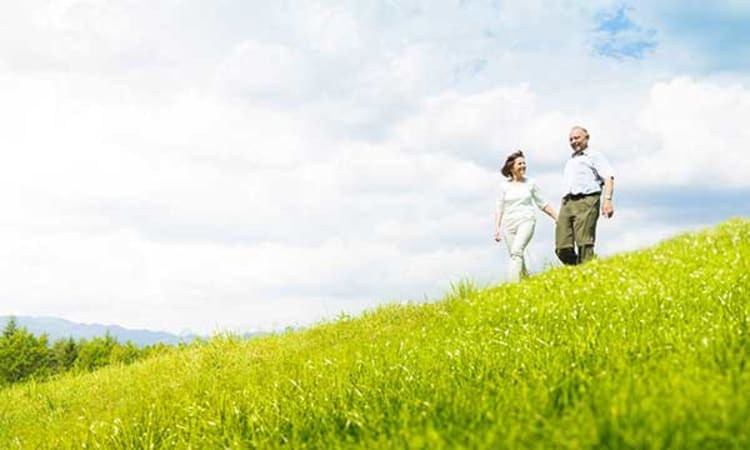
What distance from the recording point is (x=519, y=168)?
57.9 feet

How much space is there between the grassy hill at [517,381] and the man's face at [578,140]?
14.0 feet

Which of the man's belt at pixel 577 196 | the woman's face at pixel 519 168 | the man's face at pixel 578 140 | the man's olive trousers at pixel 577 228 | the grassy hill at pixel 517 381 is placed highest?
the man's face at pixel 578 140

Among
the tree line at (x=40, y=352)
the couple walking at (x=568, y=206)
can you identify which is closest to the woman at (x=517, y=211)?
the couple walking at (x=568, y=206)

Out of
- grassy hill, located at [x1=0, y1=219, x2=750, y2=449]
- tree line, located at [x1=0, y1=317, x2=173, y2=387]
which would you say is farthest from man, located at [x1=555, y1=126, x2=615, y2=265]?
tree line, located at [x1=0, y1=317, x2=173, y2=387]

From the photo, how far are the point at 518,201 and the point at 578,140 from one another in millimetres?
1872

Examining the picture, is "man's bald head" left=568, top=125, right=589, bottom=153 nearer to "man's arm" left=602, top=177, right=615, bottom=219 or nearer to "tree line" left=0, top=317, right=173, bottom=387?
"man's arm" left=602, top=177, right=615, bottom=219

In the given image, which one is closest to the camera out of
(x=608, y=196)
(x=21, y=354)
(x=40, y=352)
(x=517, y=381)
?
(x=517, y=381)

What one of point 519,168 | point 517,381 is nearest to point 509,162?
point 519,168

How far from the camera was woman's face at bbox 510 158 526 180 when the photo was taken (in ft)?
57.8

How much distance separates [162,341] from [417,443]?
759 inches

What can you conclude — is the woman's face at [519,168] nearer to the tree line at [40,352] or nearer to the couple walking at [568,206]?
the couple walking at [568,206]

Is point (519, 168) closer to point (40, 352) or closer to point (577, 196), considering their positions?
point (577, 196)

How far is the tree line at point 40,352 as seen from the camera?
82.0 feet

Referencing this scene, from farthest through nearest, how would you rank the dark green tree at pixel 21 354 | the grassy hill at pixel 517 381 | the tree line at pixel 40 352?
the dark green tree at pixel 21 354 < the tree line at pixel 40 352 < the grassy hill at pixel 517 381
